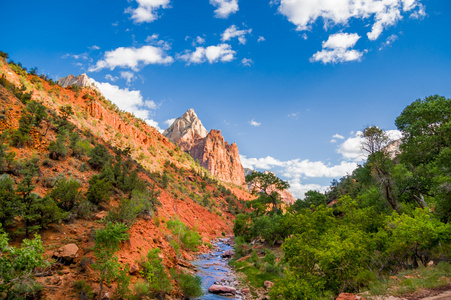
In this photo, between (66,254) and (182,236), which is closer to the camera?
(66,254)

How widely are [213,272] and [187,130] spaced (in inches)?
6226

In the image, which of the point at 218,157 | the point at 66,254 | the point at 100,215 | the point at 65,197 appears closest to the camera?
the point at 66,254

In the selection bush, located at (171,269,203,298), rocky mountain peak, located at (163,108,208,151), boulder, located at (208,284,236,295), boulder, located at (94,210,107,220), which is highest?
rocky mountain peak, located at (163,108,208,151)

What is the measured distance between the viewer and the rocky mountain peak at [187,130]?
167 metres

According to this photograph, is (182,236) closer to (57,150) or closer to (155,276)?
(155,276)

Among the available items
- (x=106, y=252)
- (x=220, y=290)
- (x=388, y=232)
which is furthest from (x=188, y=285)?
(x=388, y=232)

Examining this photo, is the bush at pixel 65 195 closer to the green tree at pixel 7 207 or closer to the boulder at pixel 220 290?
the green tree at pixel 7 207

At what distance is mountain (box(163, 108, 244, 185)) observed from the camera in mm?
153375

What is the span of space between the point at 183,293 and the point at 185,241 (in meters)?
13.1

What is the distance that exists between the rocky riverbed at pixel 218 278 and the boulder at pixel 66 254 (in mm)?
8296

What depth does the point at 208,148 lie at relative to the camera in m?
156

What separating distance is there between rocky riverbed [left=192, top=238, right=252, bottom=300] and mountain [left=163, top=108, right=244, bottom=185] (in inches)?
4658

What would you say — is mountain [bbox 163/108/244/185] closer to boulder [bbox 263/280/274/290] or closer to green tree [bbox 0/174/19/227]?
boulder [bbox 263/280/274/290]

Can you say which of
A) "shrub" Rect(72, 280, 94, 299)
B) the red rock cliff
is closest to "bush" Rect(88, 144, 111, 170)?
"shrub" Rect(72, 280, 94, 299)
